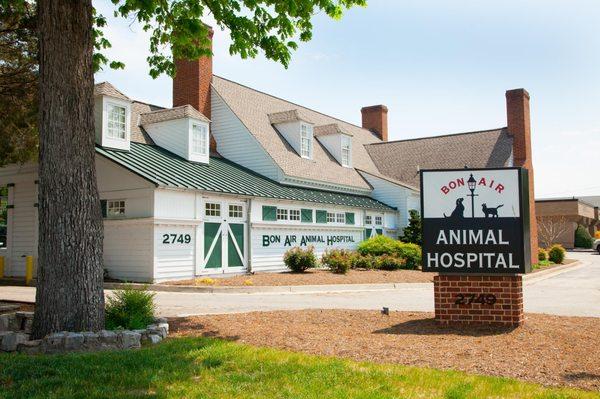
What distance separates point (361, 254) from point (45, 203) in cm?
1955

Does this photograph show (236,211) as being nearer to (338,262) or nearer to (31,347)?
(338,262)

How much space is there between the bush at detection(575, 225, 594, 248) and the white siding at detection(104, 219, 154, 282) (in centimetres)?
5367

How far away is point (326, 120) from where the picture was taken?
37938mm

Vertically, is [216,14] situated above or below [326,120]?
below

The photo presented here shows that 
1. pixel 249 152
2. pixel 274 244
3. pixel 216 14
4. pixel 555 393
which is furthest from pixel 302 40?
pixel 249 152

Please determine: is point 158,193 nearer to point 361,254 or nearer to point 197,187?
point 197,187

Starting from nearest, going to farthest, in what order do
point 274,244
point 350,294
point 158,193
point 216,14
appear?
point 216,14, point 350,294, point 158,193, point 274,244

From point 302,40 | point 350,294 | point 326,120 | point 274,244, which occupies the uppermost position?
point 326,120

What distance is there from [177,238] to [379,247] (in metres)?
10.8

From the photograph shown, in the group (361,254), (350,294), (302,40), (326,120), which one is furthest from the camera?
(326,120)

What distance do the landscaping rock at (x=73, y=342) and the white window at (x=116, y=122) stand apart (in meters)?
14.1

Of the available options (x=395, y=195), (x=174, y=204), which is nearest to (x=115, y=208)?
(x=174, y=204)

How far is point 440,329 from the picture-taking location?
910 centimetres

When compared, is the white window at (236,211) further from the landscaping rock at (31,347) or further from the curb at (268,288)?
the landscaping rock at (31,347)
